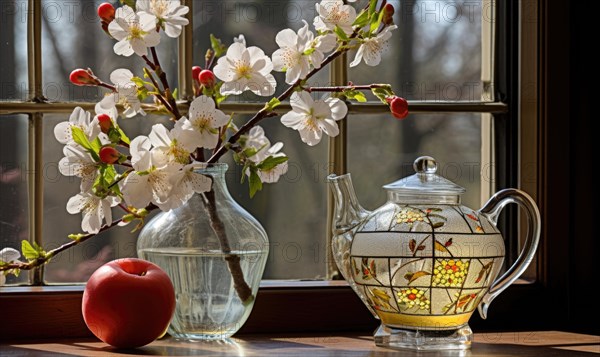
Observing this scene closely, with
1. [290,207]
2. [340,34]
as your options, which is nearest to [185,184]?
[340,34]

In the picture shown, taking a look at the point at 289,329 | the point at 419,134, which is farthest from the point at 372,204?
the point at 289,329

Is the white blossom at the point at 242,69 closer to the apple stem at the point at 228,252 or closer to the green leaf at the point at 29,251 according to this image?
the apple stem at the point at 228,252

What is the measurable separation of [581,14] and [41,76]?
765 millimetres

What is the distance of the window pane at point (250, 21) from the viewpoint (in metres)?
1.36

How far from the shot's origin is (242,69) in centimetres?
111

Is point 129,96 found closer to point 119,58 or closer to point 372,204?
point 119,58

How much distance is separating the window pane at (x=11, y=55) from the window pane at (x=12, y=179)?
0.12ft

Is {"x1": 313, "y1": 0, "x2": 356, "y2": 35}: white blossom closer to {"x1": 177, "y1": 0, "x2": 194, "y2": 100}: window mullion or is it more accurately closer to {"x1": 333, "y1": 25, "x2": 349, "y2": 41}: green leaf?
{"x1": 333, "y1": 25, "x2": 349, "y2": 41}: green leaf

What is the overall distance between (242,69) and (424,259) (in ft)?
1.01

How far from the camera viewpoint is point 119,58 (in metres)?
1.34

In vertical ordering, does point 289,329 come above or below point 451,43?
below

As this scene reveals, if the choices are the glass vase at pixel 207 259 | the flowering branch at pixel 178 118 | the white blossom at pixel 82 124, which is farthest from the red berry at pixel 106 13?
the glass vase at pixel 207 259

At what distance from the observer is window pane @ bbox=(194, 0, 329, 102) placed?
136 cm

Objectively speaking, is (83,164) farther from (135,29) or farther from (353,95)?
(353,95)
